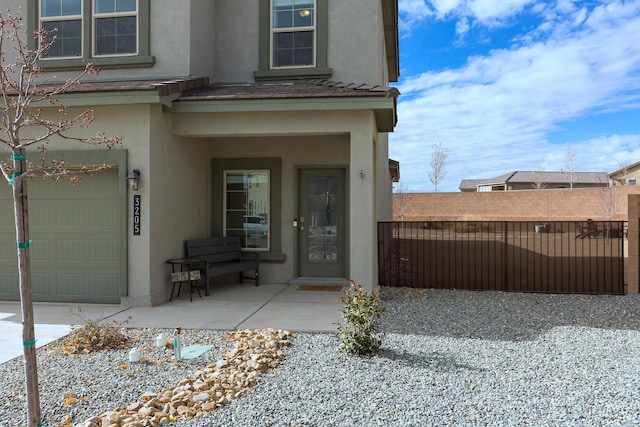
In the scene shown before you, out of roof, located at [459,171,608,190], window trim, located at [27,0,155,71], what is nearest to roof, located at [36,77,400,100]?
window trim, located at [27,0,155,71]

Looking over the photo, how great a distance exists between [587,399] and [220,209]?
316 inches

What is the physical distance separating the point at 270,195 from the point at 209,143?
181 cm

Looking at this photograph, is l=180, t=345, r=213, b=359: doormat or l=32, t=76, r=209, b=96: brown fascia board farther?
l=32, t=76, r=209, b=96: brown fascia board

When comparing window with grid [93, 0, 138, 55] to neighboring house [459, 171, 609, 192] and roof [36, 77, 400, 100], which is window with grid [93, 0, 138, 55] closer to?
roof [36, 77, 400, 100]

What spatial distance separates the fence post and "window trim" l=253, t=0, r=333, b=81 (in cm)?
674

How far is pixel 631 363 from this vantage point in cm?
508

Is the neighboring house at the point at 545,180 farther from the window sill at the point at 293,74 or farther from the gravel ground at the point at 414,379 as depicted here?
the gravel ground at the point at 414,379

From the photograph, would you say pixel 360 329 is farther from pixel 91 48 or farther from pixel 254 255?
pixel 91 48

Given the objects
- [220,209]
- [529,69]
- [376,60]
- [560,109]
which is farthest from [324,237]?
[560,109]

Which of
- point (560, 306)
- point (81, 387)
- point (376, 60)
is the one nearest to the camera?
point (81, 387)

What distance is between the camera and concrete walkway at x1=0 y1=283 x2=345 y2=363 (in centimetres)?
648

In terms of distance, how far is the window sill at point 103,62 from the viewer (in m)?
9.20

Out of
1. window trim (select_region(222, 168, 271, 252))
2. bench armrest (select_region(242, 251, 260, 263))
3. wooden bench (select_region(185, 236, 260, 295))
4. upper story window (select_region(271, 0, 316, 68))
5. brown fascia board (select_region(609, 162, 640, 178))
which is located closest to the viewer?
wooden bench (select_region(185, 236, 260, 295))

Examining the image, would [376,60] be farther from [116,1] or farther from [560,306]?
[560,306]
